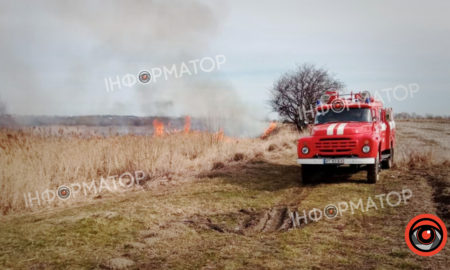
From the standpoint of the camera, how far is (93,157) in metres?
10.0

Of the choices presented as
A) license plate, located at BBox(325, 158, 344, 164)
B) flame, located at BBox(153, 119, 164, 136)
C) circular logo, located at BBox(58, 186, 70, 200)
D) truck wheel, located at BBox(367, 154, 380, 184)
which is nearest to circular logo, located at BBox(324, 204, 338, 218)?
license plate, located at BBox(325, 158, 344, 164)

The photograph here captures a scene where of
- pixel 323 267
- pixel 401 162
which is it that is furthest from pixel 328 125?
pixel 323 267

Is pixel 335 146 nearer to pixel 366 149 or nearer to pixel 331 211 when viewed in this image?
pixel 366 149

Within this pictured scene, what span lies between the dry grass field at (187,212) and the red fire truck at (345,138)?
64cm

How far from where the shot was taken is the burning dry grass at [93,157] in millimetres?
7730

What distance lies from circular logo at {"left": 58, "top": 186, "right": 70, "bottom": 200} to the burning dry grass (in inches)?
6.4

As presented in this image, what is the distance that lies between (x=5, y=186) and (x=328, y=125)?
797 cm

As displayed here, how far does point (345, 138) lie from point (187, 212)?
4728 millimetres

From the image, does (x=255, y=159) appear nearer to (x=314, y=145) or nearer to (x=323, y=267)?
(x=314, y=145)

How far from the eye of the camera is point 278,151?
54.2 feet

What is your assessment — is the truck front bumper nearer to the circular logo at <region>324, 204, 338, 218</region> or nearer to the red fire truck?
the red fire truck

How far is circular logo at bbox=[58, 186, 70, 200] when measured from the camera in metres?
8.21

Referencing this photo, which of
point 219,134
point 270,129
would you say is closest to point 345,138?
point 219,134

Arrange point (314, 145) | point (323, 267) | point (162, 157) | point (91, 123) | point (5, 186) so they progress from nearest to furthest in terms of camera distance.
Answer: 1. point (323, 267)
2. point (5, 186)
3. point (314, 145)
4. point (162, 157)
5. point (91, 123)
